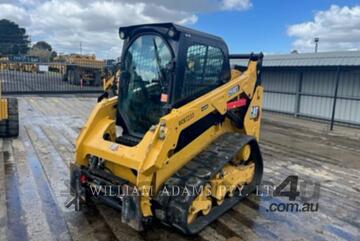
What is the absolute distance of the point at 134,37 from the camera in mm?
4359

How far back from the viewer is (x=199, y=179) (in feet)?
12.5

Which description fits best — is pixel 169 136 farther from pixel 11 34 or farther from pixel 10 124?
pixel 11 34

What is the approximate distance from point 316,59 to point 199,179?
1141cm

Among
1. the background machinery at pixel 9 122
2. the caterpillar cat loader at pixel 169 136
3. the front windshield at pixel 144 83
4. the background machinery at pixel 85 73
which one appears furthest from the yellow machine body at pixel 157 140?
the background machinery at pixel 85 73

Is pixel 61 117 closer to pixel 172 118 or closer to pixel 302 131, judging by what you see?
pixel 302 131

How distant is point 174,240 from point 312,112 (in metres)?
12.6

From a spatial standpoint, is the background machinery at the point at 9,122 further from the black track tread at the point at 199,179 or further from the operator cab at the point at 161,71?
the black track tread at the point at 199,179

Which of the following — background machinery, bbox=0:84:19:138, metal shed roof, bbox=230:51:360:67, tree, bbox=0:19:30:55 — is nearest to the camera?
background machinery, bbox=0:84:19:138

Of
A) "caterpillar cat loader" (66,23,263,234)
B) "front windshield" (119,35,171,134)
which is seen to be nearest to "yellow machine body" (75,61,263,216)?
"caterpillar cat loader" (66,23,263,234)

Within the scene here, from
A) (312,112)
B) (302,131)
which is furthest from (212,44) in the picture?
(312,112)

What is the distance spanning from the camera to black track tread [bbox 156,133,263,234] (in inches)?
143

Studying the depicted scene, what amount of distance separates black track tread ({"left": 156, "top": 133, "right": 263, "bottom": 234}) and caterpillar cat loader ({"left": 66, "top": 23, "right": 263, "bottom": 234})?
0.01m

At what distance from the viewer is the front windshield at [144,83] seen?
4078 millimetres

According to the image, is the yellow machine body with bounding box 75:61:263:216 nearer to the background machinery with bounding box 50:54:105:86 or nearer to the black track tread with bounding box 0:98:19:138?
the black track tread with bounding box 0:98:19:138
